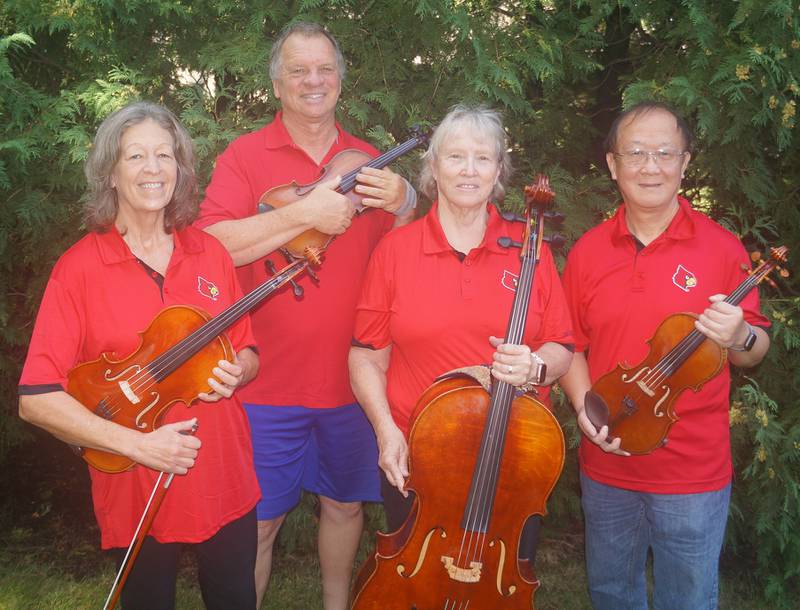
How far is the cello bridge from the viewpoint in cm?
210

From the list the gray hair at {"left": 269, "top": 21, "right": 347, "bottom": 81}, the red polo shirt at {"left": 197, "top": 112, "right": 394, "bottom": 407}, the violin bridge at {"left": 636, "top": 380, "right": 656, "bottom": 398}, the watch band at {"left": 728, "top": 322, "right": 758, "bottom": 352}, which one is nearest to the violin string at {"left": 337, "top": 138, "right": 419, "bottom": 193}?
the red polo shirt at {"left": 197, "top": 112, "right": 394, "bottom": 407}

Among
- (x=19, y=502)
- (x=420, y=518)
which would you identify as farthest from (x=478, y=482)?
(x=19, y=502)

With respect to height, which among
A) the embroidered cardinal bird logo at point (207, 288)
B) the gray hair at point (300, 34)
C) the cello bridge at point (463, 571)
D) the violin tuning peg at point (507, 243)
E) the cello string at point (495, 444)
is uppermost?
the gray hair at point (300, 34)

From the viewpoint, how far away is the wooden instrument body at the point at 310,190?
2609mm

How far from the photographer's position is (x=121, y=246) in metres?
2.19

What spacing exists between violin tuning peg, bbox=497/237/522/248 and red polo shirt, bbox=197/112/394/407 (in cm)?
72

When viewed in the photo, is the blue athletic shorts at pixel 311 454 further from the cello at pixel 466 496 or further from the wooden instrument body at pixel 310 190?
the cello at pixel 466 496

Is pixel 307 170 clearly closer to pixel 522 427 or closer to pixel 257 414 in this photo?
pixel 257 414

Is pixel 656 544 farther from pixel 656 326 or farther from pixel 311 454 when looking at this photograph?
pixel 311 454

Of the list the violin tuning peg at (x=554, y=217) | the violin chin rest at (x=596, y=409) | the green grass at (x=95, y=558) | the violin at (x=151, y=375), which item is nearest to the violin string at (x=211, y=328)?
the violin at (x=151, y=375)

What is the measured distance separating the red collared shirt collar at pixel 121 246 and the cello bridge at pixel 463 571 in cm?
118

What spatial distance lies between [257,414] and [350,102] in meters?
1.48

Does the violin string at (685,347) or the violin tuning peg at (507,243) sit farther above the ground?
the violin tuning peg at (507,243)

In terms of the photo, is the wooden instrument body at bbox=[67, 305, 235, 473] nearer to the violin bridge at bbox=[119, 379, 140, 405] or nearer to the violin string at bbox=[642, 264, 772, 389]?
the violin bridge at bbox=[119, 379, 140, 405]
